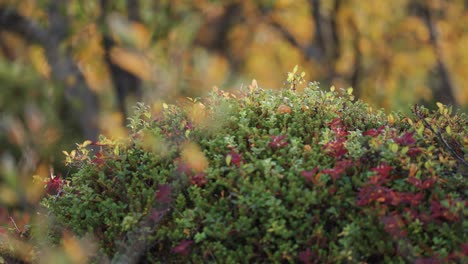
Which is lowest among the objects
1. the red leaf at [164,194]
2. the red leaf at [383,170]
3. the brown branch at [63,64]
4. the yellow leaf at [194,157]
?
the red leaf at [383,170]

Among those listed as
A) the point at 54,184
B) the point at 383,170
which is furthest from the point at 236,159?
the point at 54,184

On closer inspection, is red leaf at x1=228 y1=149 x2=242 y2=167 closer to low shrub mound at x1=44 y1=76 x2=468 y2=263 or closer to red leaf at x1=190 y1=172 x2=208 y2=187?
low shrub mound at x1=44 y1=76 x2=468 y2=263

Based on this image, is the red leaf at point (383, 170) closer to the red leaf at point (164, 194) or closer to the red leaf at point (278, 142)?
the red leaf at point (278, 142)

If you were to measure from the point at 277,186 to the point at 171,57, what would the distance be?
592 centimetres

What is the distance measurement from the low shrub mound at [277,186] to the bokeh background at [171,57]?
37 centimetres

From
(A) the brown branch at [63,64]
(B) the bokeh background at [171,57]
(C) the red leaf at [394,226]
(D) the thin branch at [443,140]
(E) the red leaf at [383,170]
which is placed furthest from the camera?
(A) the brown branch at [63,64]

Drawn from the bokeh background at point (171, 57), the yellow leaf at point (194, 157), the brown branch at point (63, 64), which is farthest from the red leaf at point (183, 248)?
the brown branch at point (63, 64)

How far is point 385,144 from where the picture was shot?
3217 millimetres

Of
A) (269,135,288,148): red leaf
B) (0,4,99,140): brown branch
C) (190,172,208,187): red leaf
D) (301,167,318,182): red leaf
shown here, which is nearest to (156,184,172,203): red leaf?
(190,172,208,187): red leaf

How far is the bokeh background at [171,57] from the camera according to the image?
25.0ft

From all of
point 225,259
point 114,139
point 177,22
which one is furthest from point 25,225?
point 177,22

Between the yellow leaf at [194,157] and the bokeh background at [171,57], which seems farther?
the bokeh background at [171,57]

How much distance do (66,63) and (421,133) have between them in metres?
6.35

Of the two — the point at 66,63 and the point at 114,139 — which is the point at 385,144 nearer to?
the point at 114,139
